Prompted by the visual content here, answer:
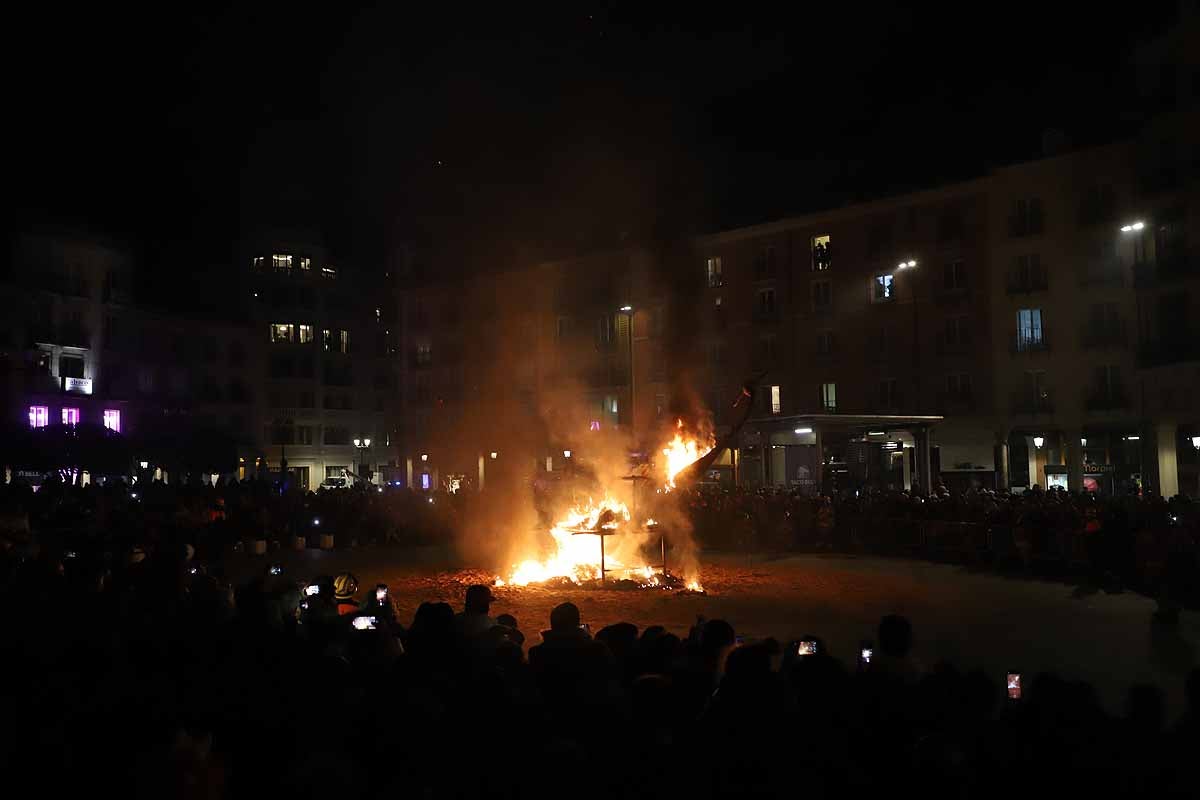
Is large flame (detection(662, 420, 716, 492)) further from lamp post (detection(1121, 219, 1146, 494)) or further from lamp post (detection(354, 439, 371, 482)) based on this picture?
lamp post (detection(354, 439, 371, 482))

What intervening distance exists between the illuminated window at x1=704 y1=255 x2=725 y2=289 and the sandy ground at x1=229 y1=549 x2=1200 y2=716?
28321 millimetres

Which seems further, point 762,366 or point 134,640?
point 762,366

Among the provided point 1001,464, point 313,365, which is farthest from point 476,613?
point 313,365

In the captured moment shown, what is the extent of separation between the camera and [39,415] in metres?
45.2

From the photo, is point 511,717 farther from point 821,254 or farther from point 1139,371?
point 821,254

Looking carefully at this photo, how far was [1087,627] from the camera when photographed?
13062 millimetres

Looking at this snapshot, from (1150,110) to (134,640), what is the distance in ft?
133

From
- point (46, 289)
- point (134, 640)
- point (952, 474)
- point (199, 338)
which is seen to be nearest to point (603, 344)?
point (952, 474)

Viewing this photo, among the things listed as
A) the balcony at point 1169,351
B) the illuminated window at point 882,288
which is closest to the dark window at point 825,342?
the illuminated window at point 882,288

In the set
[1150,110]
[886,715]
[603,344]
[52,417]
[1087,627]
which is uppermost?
[1150,110]

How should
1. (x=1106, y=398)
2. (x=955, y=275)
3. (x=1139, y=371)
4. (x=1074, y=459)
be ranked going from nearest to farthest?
(x=1139, y=371), (x=1106, y=398), (x=1074, y=459), (x=955, y=275)

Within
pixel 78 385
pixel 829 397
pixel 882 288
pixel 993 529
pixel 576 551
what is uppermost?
pixel 882 288

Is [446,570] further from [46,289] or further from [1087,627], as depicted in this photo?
[46,289]

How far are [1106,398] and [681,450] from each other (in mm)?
25603
